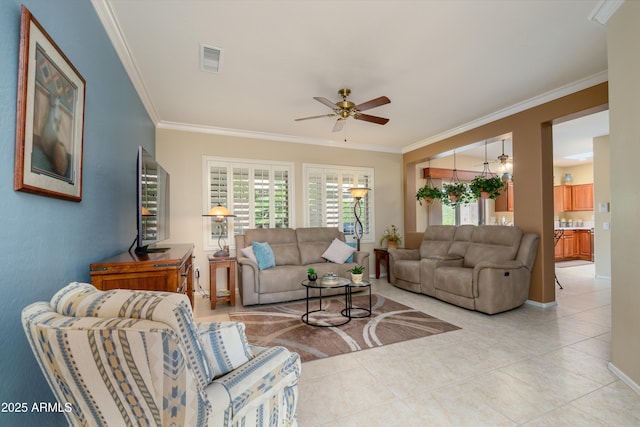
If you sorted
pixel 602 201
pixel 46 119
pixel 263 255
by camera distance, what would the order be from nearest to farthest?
pixel 46 119 → pixel 263 255 → pixel 602 201

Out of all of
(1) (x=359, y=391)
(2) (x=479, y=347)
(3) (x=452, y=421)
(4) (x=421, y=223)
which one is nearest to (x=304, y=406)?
(1) (x=359, y=391)

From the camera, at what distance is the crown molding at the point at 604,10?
213 centimetres

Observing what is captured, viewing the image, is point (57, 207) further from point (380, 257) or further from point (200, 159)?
point (380, 257)

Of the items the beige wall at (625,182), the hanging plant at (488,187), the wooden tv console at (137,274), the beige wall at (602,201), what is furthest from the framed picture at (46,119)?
the beige wall at (602,201)

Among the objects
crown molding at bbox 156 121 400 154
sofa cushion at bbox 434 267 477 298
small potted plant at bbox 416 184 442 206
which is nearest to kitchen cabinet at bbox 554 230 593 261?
small potted plant at bbox 416 184 442 206

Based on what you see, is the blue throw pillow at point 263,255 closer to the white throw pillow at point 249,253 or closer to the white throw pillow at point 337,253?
the white throw pillow at point 249,253

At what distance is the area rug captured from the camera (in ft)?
9.25

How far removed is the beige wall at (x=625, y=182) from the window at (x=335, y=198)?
4.08 metres

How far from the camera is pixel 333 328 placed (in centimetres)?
325

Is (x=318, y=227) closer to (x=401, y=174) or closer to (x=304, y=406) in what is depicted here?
(x=401, y=174)

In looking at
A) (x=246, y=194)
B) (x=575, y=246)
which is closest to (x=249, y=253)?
(x=246, y=194)

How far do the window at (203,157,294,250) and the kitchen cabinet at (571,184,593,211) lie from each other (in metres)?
8.21

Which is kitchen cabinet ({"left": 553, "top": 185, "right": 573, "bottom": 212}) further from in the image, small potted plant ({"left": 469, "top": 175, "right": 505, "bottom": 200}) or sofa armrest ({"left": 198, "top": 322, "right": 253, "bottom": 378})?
sofa armrest ({"left": 198, "top": 322, "right": 253, "bottom": 378})

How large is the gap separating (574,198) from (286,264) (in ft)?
28.3
